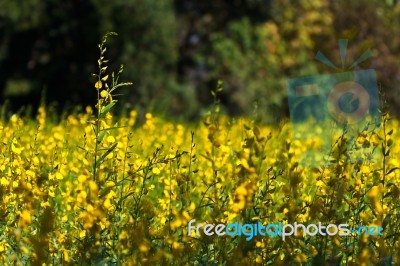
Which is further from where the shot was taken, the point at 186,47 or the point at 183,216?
the point at 186,47

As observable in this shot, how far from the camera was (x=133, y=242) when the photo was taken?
→ 3043mm

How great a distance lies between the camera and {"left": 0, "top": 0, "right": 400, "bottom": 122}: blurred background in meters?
16.5

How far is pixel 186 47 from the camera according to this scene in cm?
1983

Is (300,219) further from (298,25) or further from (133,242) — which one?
(298,25)

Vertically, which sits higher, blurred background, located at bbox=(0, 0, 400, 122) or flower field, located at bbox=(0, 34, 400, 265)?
blurred background, located at bbox=(0, 0, 400, 122)

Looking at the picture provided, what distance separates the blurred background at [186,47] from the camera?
1648 centimetres

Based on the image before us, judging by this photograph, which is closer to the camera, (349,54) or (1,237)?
(1,237)

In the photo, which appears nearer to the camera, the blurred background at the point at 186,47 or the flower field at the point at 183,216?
the flower field at the point at 183,216

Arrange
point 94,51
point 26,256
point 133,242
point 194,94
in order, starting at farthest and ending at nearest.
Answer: point 194,94
point 94,51
point 26,256
point 133,242

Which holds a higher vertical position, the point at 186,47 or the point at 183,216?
the point at 186,47

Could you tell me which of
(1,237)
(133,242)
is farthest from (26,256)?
(133,242)

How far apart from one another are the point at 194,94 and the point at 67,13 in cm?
326

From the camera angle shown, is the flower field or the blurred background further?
the blurred background

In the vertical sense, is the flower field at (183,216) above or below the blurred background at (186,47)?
below
